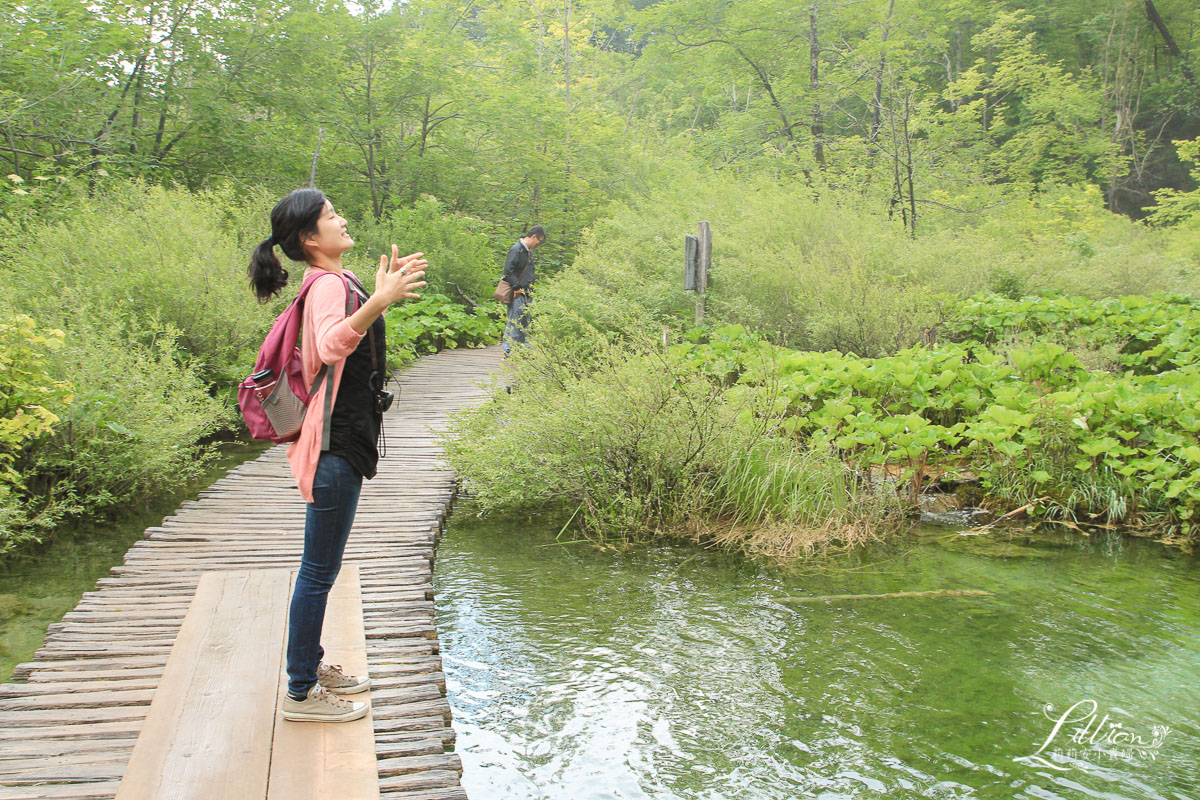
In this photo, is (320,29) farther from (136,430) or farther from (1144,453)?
(1144,453)

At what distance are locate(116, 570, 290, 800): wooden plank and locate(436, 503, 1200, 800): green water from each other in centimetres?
93

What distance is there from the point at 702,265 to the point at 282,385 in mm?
7896

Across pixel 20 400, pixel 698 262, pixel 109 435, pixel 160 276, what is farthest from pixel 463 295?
pixel 20 400

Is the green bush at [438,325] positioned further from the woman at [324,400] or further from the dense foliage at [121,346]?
the woman at [324,400]

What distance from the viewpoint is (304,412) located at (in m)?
2.84

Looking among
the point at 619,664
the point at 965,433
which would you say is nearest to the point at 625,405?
the point at 619,664

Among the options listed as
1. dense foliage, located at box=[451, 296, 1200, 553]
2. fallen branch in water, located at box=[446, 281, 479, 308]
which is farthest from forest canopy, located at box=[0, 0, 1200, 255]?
dense foliage, located at box=[451, 296, 1200, 553]

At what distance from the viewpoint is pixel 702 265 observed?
1026 centimetres

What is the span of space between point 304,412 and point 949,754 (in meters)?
2.95

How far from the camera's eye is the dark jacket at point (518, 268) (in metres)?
11.2

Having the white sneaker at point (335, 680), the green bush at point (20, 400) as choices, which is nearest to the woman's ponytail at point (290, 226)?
the white sneaker at point (335, 680)

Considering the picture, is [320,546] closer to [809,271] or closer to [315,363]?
[315,363]

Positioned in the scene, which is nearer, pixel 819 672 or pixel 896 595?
pixel 819 672

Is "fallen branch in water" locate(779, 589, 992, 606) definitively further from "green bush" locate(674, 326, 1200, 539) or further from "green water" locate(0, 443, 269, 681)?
"green water" locate(0, 443, 269, 681)
